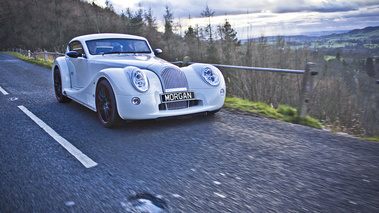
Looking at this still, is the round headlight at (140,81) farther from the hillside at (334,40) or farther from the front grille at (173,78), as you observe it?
the hillside at (334,40)

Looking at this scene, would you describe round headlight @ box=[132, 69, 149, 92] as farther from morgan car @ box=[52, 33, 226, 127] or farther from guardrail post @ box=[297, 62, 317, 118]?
guardrail post @ box=[297, 62, 317, 118]

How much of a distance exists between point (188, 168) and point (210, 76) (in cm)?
229

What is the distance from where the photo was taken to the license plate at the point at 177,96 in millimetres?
4211

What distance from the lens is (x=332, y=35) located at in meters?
8.30

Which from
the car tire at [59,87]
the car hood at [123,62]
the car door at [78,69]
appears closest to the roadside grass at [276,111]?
the car hood at [123,62]

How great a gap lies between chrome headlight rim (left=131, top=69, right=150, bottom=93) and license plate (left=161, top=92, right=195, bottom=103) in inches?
11.5

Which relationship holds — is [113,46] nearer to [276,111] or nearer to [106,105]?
[106,105]

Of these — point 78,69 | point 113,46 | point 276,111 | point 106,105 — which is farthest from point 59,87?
point 276,111

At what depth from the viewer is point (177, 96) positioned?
4.31m

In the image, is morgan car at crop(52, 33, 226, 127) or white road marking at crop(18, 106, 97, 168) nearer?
white road marking at crop(18, 106, 97, 168)

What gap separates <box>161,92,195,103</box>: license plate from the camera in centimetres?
421

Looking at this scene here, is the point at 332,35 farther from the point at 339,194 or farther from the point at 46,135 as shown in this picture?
the point at 46,135

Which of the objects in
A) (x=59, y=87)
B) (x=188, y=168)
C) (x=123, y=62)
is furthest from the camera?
(x=59, y=87)

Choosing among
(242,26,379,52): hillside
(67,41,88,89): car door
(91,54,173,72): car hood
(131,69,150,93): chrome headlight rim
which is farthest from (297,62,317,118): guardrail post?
(67,41,88,89): car door
